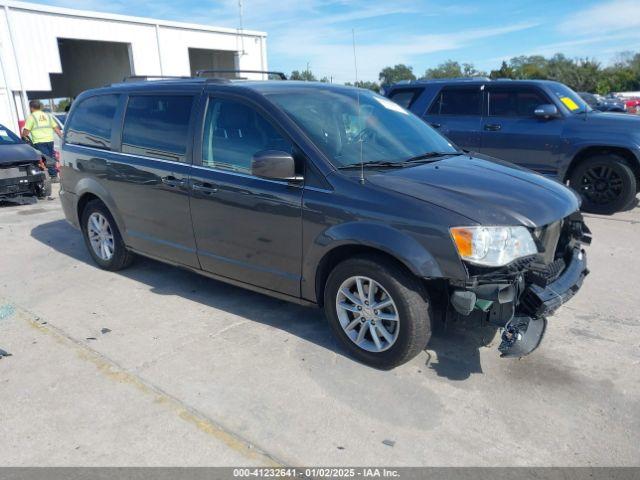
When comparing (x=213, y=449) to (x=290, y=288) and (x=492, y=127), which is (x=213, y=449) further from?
(x=492, y=127)

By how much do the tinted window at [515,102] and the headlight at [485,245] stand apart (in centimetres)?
552

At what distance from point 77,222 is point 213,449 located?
3796mm

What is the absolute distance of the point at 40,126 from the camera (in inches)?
439

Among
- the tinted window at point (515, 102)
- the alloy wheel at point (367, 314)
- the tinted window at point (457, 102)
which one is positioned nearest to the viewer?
the alloy wheel at point (367, 314)

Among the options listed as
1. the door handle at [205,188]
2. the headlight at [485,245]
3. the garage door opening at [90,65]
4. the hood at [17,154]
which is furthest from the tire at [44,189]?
the garage door opening at [90,65]

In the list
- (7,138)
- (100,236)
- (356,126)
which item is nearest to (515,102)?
(356,126)

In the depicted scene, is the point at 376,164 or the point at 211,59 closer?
the point at 376,164

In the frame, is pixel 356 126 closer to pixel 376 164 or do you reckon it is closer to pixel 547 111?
pixel 376 164

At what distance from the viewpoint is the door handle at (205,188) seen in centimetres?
400

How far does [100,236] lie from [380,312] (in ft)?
11.1

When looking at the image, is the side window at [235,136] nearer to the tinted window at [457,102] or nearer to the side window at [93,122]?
the side window at [93,122]

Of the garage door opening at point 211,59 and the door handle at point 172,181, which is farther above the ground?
the garage door opening at point 211,59

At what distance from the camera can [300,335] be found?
3904 mm

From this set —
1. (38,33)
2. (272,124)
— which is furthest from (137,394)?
(38,33)
